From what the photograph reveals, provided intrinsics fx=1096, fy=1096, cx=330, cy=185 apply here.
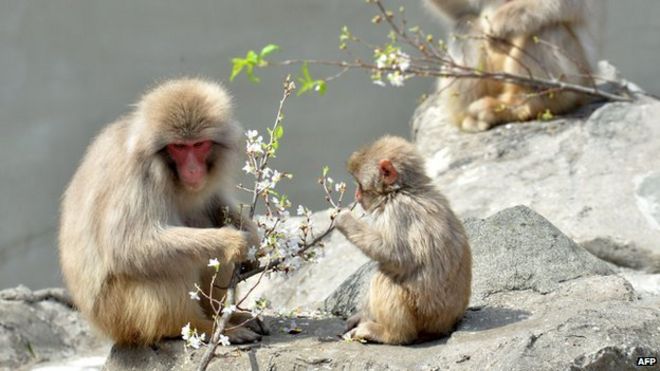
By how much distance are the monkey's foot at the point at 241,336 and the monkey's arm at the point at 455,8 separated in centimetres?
529

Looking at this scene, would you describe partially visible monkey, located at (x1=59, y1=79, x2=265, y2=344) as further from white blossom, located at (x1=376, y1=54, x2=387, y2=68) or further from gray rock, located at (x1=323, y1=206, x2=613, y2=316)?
white blossom, located at (x1=376, y1=54, x2=387, y2=68)

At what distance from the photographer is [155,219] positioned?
5.48 m

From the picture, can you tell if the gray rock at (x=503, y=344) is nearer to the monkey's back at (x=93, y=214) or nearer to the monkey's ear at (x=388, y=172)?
the monkey's back at (x=93, y=214)

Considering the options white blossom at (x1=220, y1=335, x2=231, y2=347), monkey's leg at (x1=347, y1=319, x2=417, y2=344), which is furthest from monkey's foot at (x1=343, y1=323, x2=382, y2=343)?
white blossom at (x1=220, y1=335, x2=231, y2=347)

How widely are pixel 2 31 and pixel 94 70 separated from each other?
1.04m

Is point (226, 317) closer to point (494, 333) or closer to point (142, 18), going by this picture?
point (494, 333)

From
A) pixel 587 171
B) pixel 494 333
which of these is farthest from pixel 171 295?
pixel 587 171

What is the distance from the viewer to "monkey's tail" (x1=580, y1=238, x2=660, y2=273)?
752cm

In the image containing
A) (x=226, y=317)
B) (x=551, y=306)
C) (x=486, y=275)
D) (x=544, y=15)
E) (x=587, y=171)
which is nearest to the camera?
(x=226, y=317)

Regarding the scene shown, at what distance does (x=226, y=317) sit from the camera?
5234 millimetres

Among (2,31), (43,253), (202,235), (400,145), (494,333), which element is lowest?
(43,253)

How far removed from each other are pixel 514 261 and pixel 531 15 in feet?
13.2

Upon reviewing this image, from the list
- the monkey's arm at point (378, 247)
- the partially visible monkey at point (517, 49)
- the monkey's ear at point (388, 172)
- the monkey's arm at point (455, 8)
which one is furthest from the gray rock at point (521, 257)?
the monkey's arm at point (455, 8)

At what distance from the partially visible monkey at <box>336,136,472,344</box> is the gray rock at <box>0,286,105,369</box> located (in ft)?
11.8
